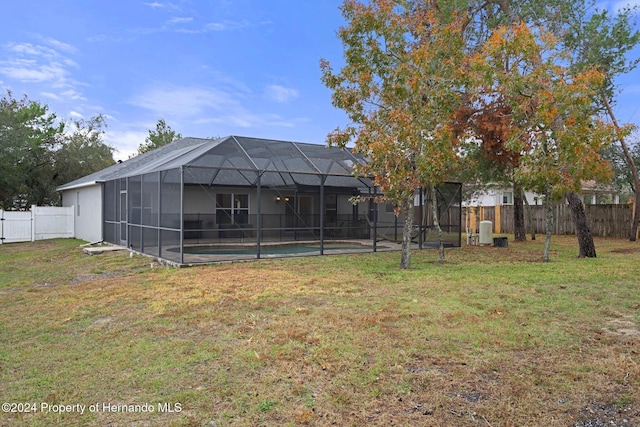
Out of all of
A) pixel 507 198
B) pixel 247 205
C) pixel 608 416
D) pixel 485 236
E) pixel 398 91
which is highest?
pixel 398 91

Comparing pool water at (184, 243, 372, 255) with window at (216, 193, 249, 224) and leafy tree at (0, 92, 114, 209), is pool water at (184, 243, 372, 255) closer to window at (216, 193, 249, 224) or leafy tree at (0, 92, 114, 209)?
window at (216, 193, 249, 224)

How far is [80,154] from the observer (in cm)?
2298

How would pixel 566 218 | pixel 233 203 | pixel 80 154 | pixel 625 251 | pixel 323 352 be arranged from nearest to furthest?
pixel 323 352 → pixel 625 251 → pixel 233 203 → pixel 566 218 → pixel 80 154

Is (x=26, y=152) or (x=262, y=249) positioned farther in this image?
(x=26, y=152)

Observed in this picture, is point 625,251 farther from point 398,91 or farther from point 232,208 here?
point 232,208

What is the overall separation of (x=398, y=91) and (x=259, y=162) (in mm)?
4691

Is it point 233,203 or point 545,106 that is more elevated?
point 545,106

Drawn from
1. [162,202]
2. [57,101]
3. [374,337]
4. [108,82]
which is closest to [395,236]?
[162,202]

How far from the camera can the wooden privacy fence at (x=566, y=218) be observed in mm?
17781

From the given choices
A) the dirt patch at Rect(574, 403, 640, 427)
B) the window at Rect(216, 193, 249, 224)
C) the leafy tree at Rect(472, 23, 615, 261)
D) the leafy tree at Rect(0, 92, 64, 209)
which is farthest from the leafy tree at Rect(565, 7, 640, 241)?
the leafy tree at Rect(0, 92, 64, 209)

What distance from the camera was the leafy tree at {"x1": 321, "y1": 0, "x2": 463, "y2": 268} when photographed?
28.3ft

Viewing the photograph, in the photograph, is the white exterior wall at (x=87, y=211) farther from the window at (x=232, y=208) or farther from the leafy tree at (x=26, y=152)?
the window at (x=232, y=208)

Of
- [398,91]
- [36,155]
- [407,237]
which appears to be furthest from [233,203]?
[36,155]

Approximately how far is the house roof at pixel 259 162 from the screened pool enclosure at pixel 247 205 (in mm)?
35
